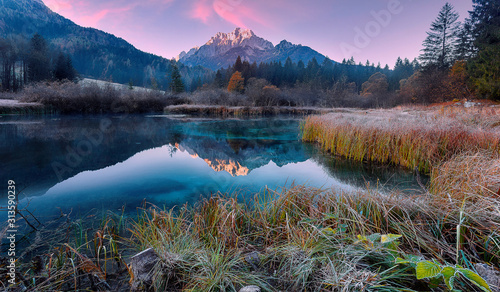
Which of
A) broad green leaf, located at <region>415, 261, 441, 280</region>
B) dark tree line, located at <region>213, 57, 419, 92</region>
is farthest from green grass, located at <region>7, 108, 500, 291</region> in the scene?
dark tree line, located at <region>213, 57, 419, 92</region>

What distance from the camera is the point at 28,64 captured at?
132 ft

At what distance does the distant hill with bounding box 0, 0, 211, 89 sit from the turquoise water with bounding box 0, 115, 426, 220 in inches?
2833

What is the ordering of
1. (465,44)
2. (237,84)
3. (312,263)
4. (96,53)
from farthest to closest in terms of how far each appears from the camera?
(96,53) → (237,84) → (465,44) → (312,263)

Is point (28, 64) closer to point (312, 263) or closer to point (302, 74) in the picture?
point (312, 263)

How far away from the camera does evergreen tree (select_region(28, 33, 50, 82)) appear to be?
40.0m

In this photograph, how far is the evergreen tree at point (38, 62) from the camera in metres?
40.0

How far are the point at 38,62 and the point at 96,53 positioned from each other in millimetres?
68173

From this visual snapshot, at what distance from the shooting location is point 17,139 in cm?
936

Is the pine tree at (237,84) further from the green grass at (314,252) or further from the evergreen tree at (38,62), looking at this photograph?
the green grass at (314,252)

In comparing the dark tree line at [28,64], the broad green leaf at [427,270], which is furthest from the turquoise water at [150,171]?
the dark tree line at [28,64]

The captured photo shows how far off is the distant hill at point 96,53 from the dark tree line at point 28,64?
28.6 meters

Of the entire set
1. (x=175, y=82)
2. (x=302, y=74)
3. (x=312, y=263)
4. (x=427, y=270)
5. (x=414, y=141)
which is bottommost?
(x=312, y=263)

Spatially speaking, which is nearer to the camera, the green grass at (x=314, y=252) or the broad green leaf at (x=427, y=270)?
the broad green leaf at (x=427, y=270)

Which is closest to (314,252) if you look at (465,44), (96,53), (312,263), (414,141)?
(312,263)
